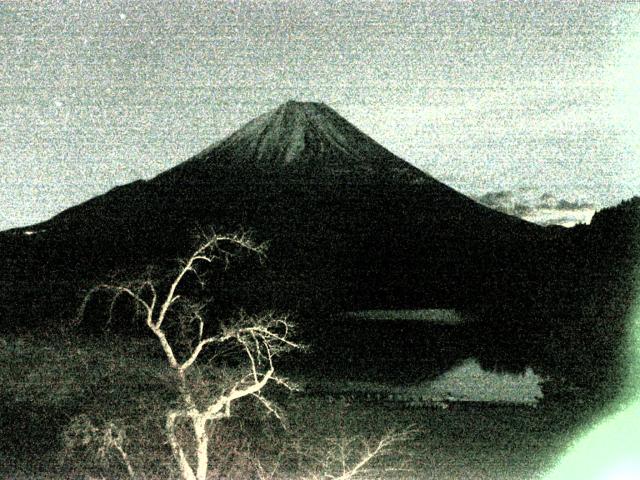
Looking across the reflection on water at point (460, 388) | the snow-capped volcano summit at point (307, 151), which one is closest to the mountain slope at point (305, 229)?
the snow-capped volcano summit at point (307, 151)

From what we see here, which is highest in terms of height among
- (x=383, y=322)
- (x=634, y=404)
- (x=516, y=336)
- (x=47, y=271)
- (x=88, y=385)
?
(x=634, y=404)

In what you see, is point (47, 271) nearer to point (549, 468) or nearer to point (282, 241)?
point (282, 241)

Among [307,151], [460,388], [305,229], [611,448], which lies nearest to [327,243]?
[305,229]

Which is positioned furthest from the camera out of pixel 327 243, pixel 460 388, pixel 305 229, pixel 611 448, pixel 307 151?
Result: pixel 307 151

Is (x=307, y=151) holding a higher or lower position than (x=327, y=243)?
higher

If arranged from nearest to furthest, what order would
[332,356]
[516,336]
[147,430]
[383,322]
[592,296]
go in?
[147,430]
[592,296]
[332,356]
[516,336]
[383,322]

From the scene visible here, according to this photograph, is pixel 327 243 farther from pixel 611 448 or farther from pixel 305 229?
pixel 611 448

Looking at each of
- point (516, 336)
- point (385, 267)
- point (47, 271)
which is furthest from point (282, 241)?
point (516, 336)
